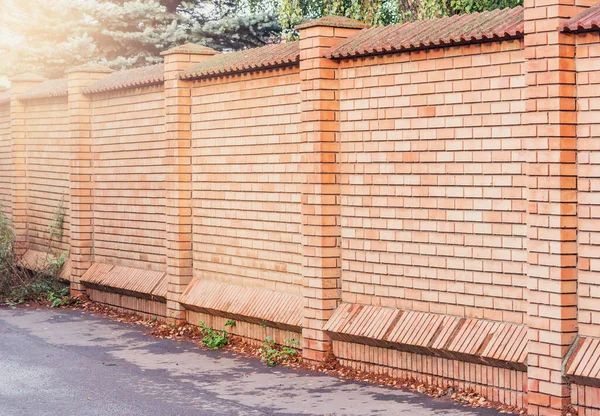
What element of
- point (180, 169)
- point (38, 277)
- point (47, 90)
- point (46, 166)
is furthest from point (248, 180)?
point (46, 166)

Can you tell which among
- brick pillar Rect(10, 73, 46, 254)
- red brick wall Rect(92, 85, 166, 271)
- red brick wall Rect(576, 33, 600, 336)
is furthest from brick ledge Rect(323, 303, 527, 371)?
brick pillar Rect(10, 73, 46, 254)

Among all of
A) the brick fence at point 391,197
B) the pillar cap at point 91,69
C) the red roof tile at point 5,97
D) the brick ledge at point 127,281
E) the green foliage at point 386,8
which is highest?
the green foliage at point 386,8

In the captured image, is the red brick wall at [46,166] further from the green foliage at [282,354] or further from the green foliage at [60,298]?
the green foliage at [282,354]

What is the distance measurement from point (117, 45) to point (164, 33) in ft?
6.30

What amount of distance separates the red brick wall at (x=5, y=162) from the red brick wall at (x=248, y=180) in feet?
23.0

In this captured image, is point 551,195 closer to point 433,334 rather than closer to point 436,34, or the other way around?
point 433,334

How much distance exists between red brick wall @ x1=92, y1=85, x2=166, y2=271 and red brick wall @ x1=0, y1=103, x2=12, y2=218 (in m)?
3.78

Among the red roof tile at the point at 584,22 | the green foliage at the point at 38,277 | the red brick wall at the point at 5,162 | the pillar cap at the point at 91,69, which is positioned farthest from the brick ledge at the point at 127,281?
the red roof tile at the point at 584,22

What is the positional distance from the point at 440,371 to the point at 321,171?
6.84ft

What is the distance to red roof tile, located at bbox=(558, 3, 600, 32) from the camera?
6.79m

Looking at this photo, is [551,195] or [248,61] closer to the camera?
[551,195]

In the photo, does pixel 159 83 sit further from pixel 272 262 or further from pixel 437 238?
pixel 437 238

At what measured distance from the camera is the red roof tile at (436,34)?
7605 millimetres

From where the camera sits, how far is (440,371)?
8211 millimetres
